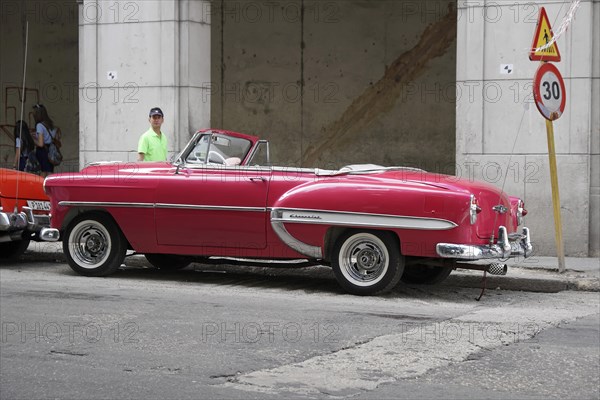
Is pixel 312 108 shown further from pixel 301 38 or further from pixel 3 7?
pixel 3 7

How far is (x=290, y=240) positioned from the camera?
1012cm

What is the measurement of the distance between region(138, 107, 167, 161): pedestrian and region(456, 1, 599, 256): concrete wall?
3888 millimetres

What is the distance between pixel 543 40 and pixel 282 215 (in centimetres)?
363

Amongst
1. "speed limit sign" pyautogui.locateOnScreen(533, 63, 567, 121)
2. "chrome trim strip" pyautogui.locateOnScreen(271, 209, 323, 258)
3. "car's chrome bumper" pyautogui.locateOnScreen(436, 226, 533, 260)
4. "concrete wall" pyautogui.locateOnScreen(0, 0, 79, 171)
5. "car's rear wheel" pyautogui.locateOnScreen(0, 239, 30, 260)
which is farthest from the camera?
"concrete wall" pyautogui.locateOnScreen(0, 0, 79, 171)

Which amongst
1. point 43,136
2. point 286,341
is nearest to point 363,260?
point 286,341

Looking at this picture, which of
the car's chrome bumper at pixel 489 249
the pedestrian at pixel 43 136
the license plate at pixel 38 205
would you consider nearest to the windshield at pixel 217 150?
the license plate at pixel 38 205

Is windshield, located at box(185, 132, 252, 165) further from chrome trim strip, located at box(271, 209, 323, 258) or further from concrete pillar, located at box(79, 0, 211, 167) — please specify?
concrete pillar, located at box(79, 0, 211, 167)

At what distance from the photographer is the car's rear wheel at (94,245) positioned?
1106 centimetres

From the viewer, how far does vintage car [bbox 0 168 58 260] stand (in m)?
11.7

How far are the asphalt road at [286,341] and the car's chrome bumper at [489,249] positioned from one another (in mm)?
456

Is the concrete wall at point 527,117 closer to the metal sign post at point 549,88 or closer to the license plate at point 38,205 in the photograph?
the metal sign post at point 549,88

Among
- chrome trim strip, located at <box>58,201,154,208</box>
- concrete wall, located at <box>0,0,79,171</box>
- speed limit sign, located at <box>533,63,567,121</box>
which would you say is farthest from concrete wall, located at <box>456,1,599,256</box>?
concrete wall, located at <box>0,0,79,171</box>

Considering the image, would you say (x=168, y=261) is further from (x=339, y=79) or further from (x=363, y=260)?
(x=339, y=79)

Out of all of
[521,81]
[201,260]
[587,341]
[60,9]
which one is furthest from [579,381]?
[60,9]
